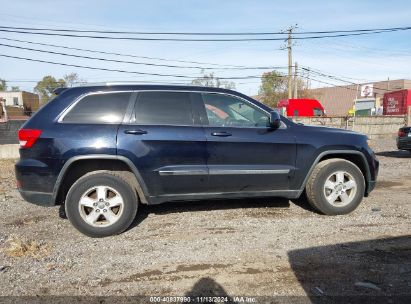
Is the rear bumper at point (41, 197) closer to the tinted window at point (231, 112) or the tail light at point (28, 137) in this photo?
the tail light at point (28, 137)

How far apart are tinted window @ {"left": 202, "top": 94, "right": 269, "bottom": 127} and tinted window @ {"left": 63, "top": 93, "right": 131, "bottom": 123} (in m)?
1.06

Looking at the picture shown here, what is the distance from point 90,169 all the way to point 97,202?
18.1 inches

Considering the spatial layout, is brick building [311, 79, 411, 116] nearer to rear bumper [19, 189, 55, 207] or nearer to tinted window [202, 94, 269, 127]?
tinted window [202, 94, 269, 127]

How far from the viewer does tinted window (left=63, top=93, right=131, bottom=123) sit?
4.80 meters

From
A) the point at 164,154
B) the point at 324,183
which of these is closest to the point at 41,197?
the point at 164,154

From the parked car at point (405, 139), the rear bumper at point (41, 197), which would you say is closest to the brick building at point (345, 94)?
the parked car at point (405, 139)

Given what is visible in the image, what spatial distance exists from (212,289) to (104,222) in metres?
1.90

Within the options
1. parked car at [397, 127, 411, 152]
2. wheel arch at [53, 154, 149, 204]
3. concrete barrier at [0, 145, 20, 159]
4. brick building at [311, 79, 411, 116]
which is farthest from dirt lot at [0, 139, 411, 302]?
brick building at [311, 79, 411, 116]

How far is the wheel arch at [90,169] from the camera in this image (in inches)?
183

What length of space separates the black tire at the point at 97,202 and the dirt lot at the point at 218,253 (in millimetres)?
130

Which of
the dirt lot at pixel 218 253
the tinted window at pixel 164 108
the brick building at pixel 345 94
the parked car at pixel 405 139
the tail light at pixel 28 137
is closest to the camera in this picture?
the dirt lot at pixel 218 253

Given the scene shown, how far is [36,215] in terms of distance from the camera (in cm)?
591

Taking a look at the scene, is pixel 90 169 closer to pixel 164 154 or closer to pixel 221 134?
pixel 164 154

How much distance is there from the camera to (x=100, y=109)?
16.0ft
